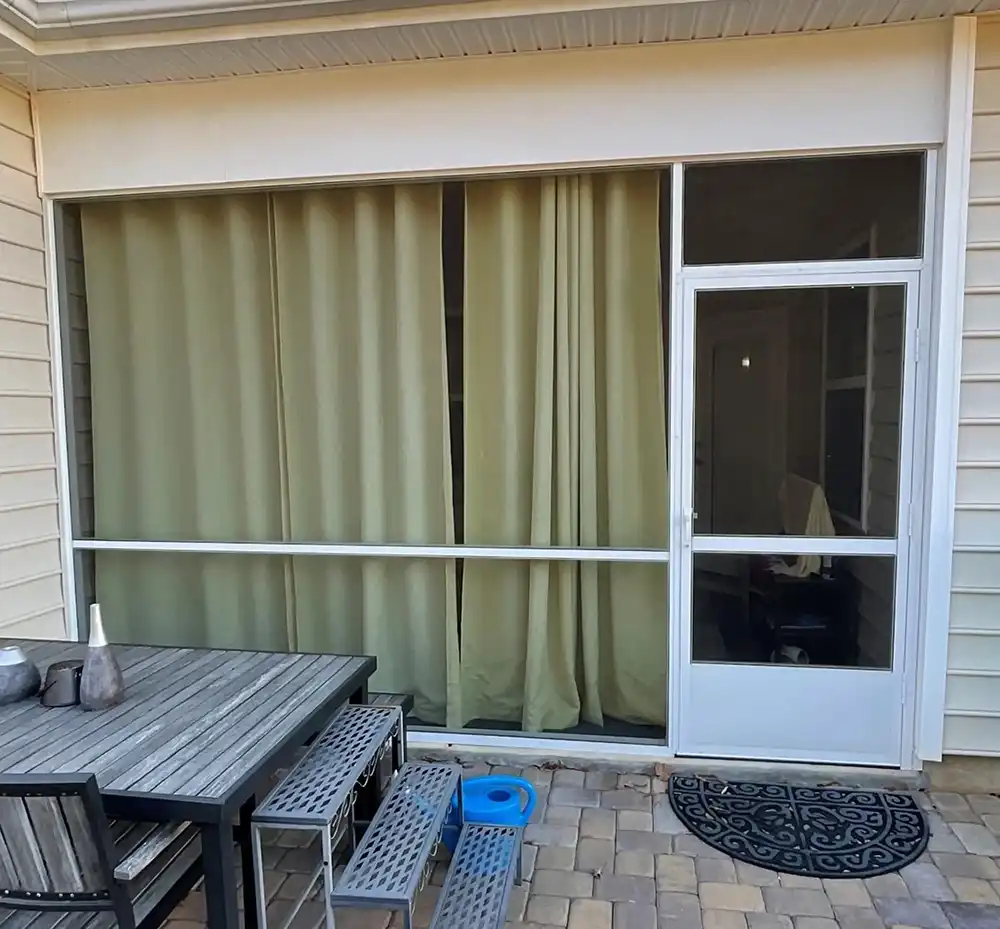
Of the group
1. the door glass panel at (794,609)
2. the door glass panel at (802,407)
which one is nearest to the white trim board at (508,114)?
the door glass panel at (802,407)

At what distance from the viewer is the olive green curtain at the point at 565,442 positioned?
285cm

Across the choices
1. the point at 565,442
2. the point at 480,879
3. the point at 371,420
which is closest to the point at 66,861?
the point at 480,879

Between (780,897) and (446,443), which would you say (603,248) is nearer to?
(446,443)

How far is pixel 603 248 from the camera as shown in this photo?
287cm

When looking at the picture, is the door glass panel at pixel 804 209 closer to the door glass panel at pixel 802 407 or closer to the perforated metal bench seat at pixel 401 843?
the door glass panel at pixel 802 407

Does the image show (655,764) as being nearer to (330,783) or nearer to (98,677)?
(330,783)

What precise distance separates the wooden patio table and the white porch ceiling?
2.11 metres

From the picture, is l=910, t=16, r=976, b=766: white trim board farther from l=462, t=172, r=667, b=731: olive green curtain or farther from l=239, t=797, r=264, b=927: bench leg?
l=239, t=797, r=264, b=927: bench leg

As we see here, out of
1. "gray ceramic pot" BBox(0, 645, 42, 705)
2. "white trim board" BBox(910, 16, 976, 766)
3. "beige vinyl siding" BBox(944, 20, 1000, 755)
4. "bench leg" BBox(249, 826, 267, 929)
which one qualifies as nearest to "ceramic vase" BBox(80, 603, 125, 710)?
"gray ceramic pot" BBox(0, 645, 42, 705)

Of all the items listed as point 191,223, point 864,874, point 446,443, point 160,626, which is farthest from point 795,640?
Result: point 191,223

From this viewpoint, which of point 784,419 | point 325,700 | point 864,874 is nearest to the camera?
point 325,700

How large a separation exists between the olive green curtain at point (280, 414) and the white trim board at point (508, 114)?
20 centimetres

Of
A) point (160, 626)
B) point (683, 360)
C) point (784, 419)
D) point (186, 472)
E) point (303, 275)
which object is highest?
point (303, 275)

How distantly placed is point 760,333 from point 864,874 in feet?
5.96
